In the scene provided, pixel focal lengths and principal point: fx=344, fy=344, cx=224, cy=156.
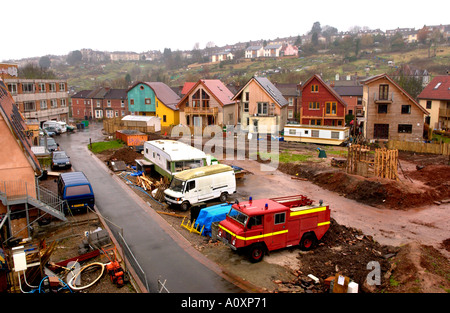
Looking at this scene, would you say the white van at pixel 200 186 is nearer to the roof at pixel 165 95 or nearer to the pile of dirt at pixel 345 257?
the pile of dirt at pixel 345 257

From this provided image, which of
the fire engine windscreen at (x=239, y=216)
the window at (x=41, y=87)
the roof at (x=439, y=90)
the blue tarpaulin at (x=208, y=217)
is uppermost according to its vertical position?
the window at (x=41, y=87)

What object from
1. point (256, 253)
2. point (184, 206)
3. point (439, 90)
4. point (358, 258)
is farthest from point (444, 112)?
point (256, 253)

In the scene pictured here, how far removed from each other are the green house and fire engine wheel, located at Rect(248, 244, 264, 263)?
46.8 metres

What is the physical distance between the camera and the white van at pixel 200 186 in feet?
71.5

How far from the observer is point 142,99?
58.9m

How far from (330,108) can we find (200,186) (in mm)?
30270

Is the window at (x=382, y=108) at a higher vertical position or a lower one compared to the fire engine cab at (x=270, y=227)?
higher

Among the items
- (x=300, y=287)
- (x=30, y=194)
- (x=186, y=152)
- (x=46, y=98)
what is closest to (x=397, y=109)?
(x=186, y=152)

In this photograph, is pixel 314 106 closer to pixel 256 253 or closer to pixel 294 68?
pixel 256 253

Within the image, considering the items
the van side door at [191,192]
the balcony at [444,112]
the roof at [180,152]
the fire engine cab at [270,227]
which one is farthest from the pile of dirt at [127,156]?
the balcony at [444,112]

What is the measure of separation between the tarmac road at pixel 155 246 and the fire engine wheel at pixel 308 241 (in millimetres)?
4434

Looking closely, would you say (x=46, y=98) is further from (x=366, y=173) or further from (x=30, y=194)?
(x=366, y=173)

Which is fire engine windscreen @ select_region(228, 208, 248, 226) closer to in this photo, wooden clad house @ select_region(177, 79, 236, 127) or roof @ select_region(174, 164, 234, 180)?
roof @ select_region(174, 164, 234, 180)
